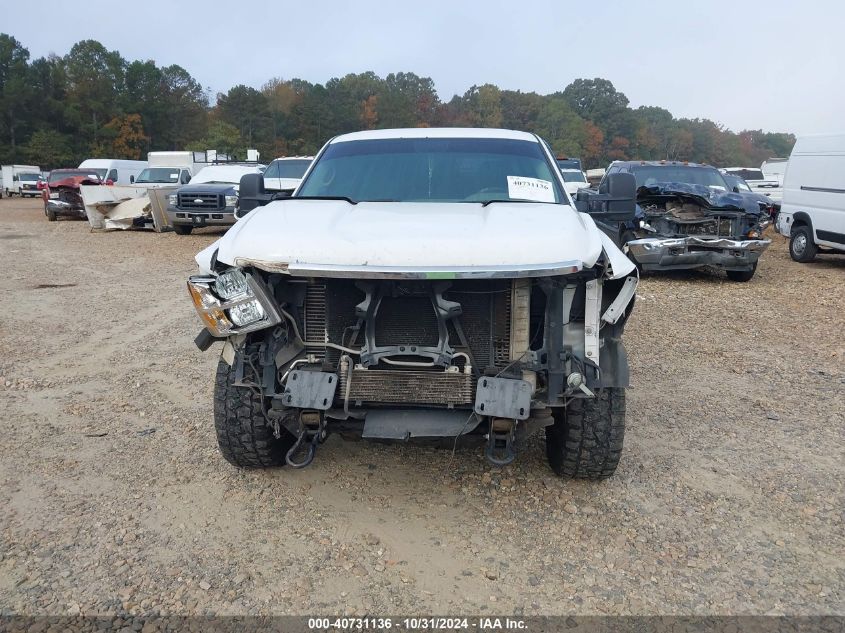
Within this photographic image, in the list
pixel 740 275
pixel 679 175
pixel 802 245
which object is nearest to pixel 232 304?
pixel 740 275

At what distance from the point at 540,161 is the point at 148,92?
67.4 m

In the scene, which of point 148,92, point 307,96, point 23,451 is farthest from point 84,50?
point 23,451

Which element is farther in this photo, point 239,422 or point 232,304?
point 239,422

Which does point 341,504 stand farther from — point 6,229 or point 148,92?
point 148,92

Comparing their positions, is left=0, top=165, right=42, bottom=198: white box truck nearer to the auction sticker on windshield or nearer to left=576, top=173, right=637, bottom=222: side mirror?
the auction sticker on windshield

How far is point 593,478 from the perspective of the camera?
11.6 ft

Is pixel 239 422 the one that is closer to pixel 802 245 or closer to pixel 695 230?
pixel 695 230

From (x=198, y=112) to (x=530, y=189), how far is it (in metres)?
68.5

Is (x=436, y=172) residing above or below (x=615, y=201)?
above

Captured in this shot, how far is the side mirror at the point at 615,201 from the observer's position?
424 centimetres

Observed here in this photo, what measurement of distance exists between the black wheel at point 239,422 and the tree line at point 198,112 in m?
53.0

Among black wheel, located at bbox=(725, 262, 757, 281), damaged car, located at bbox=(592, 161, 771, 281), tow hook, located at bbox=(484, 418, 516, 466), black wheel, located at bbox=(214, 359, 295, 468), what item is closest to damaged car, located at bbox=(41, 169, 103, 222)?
damaged car, located at bbox=(592, 161, 771, 281)

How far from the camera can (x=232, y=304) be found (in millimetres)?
3033

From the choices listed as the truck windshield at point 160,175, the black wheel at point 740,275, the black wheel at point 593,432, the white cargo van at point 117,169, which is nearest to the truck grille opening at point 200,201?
the truck windshield at point 160,175
